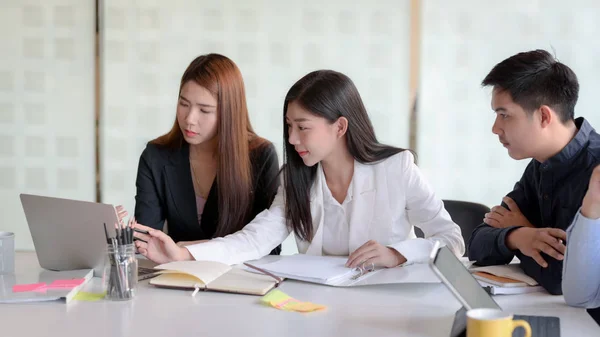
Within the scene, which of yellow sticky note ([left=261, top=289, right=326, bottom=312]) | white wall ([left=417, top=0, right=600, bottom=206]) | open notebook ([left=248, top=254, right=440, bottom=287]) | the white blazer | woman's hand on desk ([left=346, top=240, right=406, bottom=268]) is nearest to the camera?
yellow sticky note ([left=261, top=289, right=326, bottom=312])

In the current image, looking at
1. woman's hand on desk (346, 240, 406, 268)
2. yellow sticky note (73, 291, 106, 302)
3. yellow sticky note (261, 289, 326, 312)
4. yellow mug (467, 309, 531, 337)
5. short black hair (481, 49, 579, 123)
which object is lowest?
yellow sticky note (73, 291, 106, 302)

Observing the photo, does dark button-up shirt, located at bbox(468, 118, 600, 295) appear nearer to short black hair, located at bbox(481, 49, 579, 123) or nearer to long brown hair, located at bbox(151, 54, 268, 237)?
short black hair, located at bbox(481, 49, 579, 123)

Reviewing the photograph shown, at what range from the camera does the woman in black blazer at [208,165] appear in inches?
96.8

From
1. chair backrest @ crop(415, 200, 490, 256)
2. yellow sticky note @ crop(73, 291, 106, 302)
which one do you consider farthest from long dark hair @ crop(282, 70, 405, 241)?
yellow sticky note @ crop(73, 291, 106, 302)

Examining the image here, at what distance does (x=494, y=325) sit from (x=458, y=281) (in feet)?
0.51

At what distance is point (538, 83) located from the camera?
189 cm

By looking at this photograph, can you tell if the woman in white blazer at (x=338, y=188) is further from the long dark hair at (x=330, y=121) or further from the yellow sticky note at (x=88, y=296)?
the yellow sticky note at (x=88, y=296)

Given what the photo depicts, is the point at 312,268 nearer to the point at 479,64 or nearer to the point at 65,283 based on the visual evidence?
the point at 65,283

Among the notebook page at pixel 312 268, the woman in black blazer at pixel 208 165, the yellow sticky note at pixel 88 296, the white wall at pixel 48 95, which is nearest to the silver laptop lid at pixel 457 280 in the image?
the notebook page at pixel 312 268

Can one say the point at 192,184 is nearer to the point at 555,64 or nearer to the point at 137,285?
the point at 137,285

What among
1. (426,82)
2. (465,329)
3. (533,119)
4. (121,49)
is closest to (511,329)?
(465,329)

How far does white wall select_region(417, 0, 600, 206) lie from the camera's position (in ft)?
11.7

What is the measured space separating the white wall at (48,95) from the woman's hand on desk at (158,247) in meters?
1.86

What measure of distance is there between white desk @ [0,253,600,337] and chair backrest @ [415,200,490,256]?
81 centimetres
